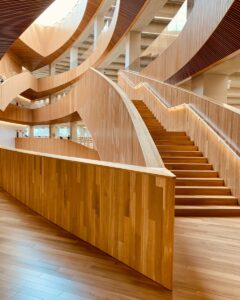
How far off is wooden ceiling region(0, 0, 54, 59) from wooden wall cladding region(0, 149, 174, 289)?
2342mm

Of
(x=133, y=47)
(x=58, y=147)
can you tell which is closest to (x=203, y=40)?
(x=133, y=47)

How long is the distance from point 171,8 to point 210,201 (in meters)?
11.8

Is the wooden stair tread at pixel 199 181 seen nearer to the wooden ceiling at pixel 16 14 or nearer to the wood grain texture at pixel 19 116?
the wooden ceiling at pixel 16 14

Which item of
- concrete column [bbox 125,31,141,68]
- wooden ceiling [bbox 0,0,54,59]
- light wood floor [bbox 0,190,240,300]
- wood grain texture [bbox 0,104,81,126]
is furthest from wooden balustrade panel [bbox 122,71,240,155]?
wood grain texture [bbox 0,104,81,126]

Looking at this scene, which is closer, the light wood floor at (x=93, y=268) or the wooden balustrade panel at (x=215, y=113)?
the light wood floor at (x=93, y=268)

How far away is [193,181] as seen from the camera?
5414 mm

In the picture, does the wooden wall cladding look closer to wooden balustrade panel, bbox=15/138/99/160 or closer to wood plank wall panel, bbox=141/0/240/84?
wood plank wall panel, bbox=141/0/240/84

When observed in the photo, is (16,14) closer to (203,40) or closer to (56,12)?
(203,40)

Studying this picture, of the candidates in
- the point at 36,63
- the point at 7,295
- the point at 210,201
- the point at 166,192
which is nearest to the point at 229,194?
the point at 210,201

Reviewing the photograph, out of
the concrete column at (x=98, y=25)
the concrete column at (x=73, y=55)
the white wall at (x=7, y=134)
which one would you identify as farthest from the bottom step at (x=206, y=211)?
the concrete column at (x=73, y=55)

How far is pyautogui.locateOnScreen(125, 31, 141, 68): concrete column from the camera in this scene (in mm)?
13523

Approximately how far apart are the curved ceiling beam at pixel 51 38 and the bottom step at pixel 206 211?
512 inches

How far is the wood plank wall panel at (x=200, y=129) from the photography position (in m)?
5.17

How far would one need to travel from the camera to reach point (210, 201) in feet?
16.0
